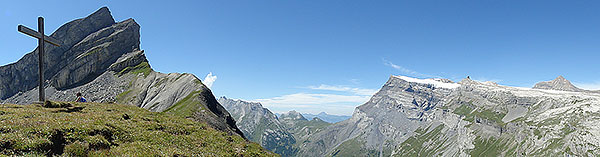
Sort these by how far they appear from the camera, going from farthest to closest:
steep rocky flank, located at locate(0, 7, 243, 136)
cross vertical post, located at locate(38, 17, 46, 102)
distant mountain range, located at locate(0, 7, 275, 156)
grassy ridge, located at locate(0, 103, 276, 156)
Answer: steep rocky flank, located at locate(0, 7, 243, 136)
cross vertical post, located at locate(38, 17, 46, 102)
distant mountain range, located at locate(0, 7, 275, 156)
grassy ridge, located at locate(0, 103, 276, 156)

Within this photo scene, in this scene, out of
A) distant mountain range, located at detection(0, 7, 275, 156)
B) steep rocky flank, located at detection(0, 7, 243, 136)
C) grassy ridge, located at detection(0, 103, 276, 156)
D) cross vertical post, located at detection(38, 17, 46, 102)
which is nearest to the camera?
grassy ridge, located at detection(0, 103, 276, 156)

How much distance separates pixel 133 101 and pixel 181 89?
3596cm

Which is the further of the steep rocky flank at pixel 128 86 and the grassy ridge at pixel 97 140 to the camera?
the steep rocky flank at pixel 128 86

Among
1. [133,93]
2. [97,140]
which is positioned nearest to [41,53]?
[97,140]

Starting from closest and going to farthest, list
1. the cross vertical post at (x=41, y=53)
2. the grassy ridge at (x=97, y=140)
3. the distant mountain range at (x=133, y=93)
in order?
the grassy ridge at (x=97, y=140), the distant mountain range at (x=133, y=93), the cross vertical post at (x=41, y=53)

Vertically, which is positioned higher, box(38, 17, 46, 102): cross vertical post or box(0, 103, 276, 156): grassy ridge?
box(38, 17, 46, 102): cross vertical post

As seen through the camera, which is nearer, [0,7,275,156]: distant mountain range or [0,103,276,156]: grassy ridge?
[0,103,276,156]: grassy ridge

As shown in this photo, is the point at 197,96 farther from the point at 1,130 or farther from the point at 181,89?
the point at 1,130

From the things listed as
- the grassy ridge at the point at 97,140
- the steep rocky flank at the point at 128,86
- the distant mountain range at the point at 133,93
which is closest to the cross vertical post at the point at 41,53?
the distant mountain range at the point at 133,93

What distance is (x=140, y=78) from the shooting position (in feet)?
510

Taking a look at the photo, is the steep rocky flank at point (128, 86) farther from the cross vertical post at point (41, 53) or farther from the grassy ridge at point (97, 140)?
the grassy ridge at point (97, 140)

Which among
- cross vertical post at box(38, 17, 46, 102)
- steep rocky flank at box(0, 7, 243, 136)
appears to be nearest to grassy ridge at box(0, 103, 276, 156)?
cross vertical post at box(38, 17, 46, 102)

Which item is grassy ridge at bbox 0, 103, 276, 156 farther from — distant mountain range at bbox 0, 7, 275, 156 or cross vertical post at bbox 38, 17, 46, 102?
cross vertical post at bbox 38, 17, 46, 102

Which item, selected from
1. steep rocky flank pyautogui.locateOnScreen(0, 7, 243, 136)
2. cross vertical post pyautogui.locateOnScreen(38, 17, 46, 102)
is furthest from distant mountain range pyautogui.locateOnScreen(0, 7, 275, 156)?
cross vertical post pyautogui.locateOnScreen(38, 17, 46, 102)
